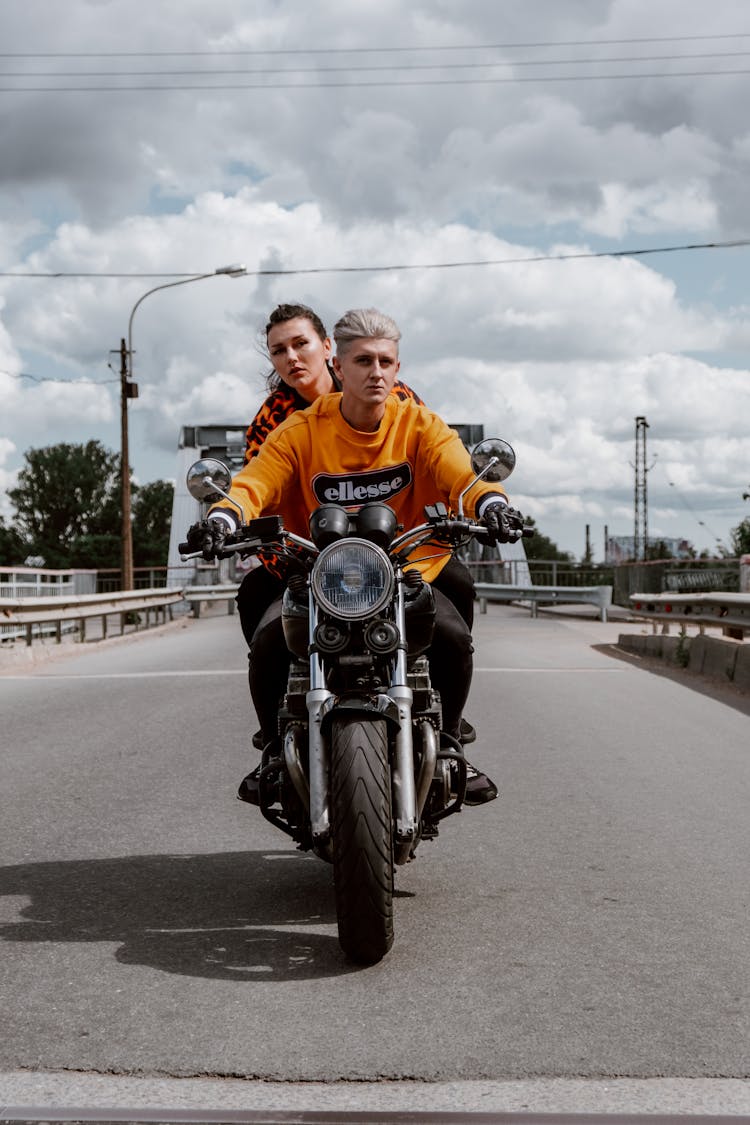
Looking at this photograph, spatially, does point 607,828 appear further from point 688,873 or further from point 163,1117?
point 163,1117

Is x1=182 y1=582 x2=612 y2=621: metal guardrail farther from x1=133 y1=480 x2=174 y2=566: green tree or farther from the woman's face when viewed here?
x1=133 y1=480 x2=174 y2=566: green tree

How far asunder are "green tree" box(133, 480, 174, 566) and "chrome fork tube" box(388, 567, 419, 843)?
99613mm

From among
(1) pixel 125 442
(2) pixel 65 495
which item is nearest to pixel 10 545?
(2) pixel 65 495

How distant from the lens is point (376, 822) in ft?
12.2

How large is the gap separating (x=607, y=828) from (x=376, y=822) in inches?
96.4

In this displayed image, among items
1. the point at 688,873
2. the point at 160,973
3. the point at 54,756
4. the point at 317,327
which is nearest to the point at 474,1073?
the point at 160,973

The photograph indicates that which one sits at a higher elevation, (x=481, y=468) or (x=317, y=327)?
(x=317, y=327)

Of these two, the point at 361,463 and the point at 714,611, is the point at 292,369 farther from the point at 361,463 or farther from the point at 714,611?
the point at 714,611

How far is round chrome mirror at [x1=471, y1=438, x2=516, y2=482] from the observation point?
4359 mm

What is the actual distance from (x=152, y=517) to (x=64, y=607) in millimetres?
89739

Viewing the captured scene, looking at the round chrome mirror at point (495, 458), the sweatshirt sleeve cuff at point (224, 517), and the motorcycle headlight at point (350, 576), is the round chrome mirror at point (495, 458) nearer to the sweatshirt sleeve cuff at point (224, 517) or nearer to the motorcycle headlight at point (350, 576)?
the motorcycle headlight at point (350, 576)

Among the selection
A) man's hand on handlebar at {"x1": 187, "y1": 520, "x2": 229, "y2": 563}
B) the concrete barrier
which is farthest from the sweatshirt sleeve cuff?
the concrete barrier

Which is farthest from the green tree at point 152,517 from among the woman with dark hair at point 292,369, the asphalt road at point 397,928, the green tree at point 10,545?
the woman with dark hair at point 292,369

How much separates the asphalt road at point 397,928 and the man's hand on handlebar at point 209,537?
1113mm
